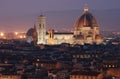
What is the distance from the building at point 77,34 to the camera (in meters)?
169

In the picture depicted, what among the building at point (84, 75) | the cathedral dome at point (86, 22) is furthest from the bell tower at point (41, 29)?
the building at point (84, 75)

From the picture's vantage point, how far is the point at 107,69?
255ft

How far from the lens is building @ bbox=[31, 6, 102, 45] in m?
169

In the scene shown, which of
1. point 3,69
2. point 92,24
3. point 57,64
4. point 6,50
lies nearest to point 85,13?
point 92,24

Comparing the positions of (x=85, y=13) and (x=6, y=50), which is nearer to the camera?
(x=6, y=50)

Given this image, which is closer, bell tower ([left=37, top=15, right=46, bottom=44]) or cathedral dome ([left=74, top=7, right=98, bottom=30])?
bell tower ([left=37, top=15, right=46, bottom=44])

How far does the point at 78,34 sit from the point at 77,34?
17.1 inches

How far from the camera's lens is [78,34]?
173 meters

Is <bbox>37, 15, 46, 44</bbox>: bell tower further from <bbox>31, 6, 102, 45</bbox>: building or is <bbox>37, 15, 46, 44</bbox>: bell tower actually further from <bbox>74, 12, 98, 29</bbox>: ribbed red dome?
<bbox>74, 12, 98, 29</bbox>: ribbed red dome

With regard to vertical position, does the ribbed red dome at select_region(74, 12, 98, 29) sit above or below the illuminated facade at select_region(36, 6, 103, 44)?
above

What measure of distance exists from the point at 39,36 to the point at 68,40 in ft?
28.1

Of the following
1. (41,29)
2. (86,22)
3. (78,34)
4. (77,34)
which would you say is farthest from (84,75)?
(86,22)

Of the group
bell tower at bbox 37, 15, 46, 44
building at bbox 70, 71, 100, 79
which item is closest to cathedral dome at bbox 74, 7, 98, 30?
bell tower at bbox 37, 15, 46, 44

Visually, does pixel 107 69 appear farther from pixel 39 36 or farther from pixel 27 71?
pixel 39 36
